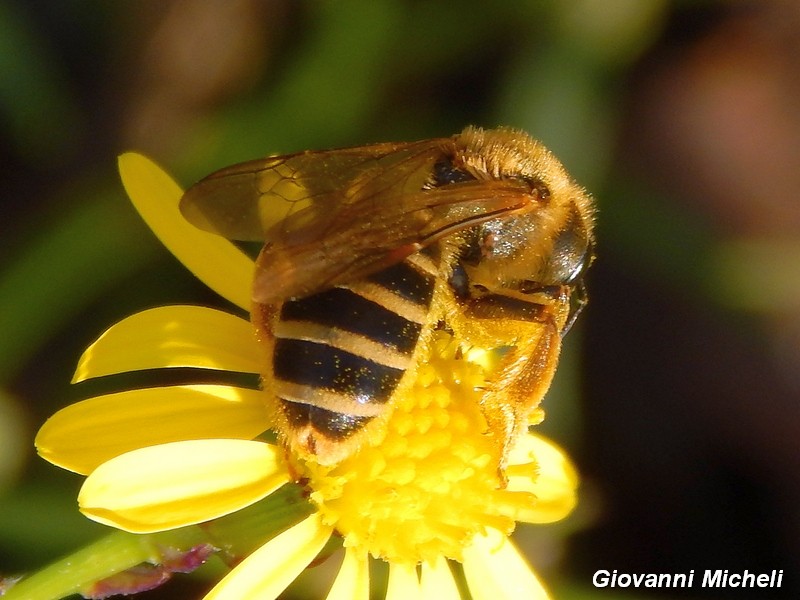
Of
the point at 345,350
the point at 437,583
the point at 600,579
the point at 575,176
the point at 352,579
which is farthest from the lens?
the point at 575,176

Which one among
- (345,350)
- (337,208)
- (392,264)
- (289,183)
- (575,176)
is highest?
(575,176)

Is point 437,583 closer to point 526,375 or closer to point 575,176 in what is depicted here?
point 526,375

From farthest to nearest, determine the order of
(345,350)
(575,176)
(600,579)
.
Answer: (575,176) < (600,579) < (345,350)

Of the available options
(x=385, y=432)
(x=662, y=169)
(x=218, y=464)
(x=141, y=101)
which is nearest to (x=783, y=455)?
(x=662, y=169)

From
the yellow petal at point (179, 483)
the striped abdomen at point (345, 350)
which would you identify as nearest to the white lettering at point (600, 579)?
the yellow petal at point (179, 483)

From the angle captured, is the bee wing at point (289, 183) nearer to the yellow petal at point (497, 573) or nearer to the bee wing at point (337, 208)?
the bee wing at point (337, 208)

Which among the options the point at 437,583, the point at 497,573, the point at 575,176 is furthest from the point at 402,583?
the point at 575,176

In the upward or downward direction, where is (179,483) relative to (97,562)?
upward
